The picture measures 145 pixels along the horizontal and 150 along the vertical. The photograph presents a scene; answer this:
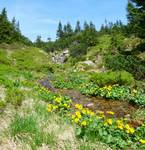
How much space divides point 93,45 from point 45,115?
308 ft

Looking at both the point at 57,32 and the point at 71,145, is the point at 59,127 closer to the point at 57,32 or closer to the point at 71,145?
the point at 71,145

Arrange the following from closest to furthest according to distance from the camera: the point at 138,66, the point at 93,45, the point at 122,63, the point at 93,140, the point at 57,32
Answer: the point at 93,140 → the point at 138,66 → the point at 122,63 → the point at 93,45 → the point at 57,32

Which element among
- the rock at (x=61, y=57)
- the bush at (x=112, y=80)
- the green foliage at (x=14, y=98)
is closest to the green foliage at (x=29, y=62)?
the bush at (x=112, y=80)

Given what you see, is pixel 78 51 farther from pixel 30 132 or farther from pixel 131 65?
pixel 30 132

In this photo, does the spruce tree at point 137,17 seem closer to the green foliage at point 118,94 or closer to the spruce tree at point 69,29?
the green foliage at point 118,94

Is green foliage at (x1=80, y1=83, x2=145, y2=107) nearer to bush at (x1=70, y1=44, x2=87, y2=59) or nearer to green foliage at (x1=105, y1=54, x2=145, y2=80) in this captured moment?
green foliage at (x1=105, y1=54, x2=145, y2=80)

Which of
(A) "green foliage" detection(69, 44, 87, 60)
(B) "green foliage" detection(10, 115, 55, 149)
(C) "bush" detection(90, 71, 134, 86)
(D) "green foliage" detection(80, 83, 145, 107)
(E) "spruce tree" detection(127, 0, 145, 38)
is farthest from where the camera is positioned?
(A) "green foliage" detection(69, 44, 87, 60)

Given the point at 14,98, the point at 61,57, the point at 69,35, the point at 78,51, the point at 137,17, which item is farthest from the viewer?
the point at 69,35

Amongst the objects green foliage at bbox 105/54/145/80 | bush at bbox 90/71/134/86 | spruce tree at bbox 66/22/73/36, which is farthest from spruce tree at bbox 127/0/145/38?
spruce tree at bbox 66/22/73/36

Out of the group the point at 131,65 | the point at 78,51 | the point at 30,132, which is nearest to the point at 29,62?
the point at 131,65

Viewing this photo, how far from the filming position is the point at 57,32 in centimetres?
15975

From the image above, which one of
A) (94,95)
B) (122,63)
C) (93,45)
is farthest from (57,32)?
(94,95)

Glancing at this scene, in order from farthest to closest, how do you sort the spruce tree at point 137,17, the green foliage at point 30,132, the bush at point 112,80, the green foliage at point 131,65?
1. the spruce tree at point 137,17
2. the green foliage at point 131,65
3. the bush at point 112,80
4. the green foliage at point 30,132

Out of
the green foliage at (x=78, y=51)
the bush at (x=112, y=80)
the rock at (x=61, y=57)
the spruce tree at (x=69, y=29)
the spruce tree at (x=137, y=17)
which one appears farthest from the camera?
the spruce tree at (x=69, y=29)
